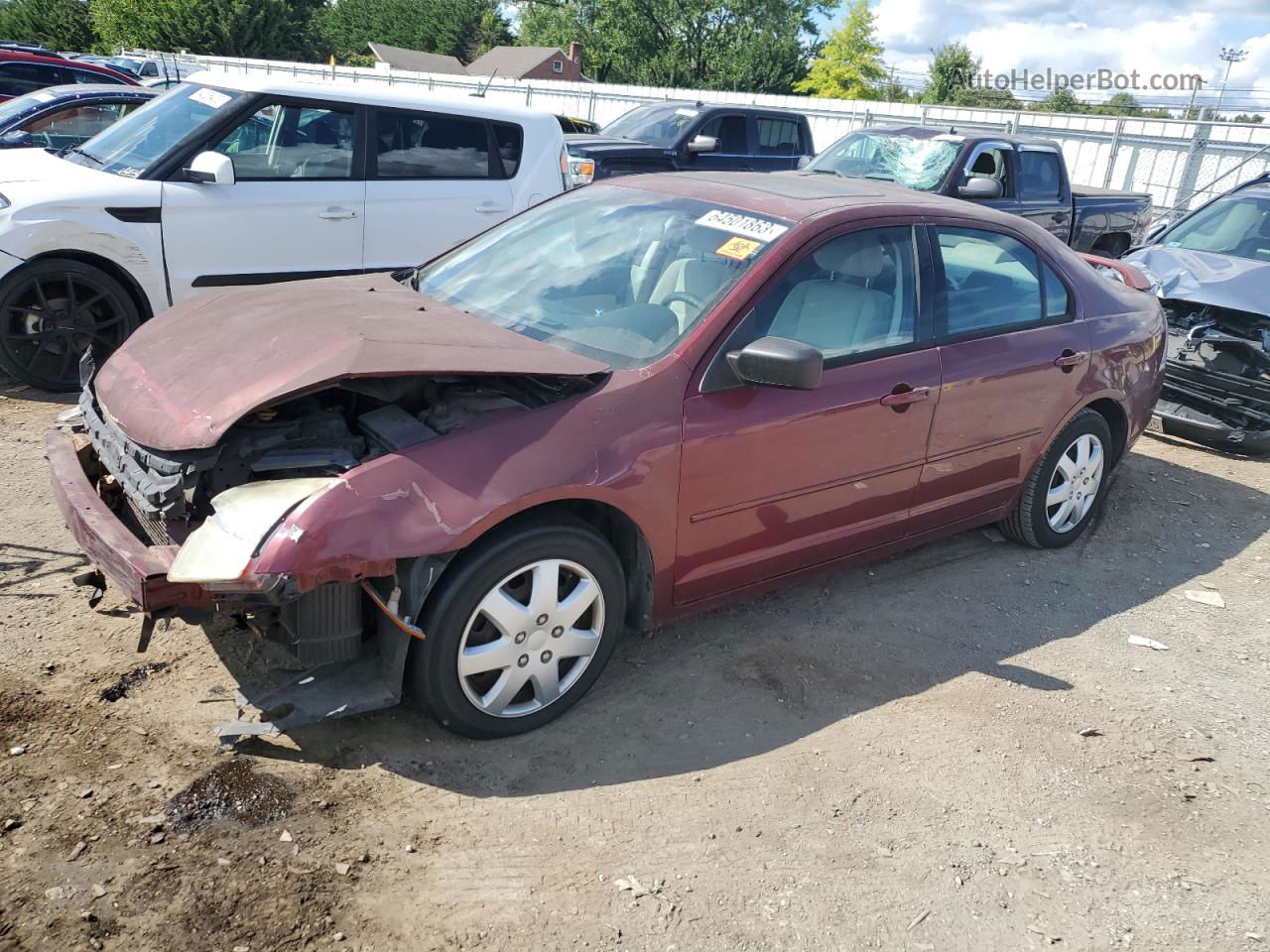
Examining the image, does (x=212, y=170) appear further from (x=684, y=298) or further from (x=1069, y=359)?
(x=1069, y=359)

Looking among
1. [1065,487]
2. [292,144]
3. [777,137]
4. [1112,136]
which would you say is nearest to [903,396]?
[1065,487]

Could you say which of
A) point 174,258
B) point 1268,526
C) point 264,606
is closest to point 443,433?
point 264,606

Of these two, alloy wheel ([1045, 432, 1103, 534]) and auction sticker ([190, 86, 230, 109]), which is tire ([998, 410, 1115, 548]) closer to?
alloy wheel ([1045, 432, 1103, 534])

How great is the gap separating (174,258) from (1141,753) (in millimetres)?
5794

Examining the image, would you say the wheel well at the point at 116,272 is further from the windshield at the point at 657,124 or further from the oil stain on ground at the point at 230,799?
the windshield at the point at 657,124

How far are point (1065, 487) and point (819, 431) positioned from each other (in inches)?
77.2

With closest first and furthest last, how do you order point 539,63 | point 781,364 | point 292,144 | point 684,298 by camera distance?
1. point 781,364
2. point 684,298
3. point 292,144
4. point 539,63

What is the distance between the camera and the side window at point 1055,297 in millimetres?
4664

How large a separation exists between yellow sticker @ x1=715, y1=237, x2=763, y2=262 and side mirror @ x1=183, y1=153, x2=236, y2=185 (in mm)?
3677

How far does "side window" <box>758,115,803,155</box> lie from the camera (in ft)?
44.2

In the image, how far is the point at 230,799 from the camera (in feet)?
9.40

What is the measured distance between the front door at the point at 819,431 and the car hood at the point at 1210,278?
423cm

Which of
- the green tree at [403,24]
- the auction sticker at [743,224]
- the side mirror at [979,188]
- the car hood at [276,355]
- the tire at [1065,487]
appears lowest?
the tire at [1065,487]

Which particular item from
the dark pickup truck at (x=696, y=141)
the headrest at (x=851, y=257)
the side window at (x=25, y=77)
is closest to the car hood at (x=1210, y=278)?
the headrest at (x=851, y=257)
